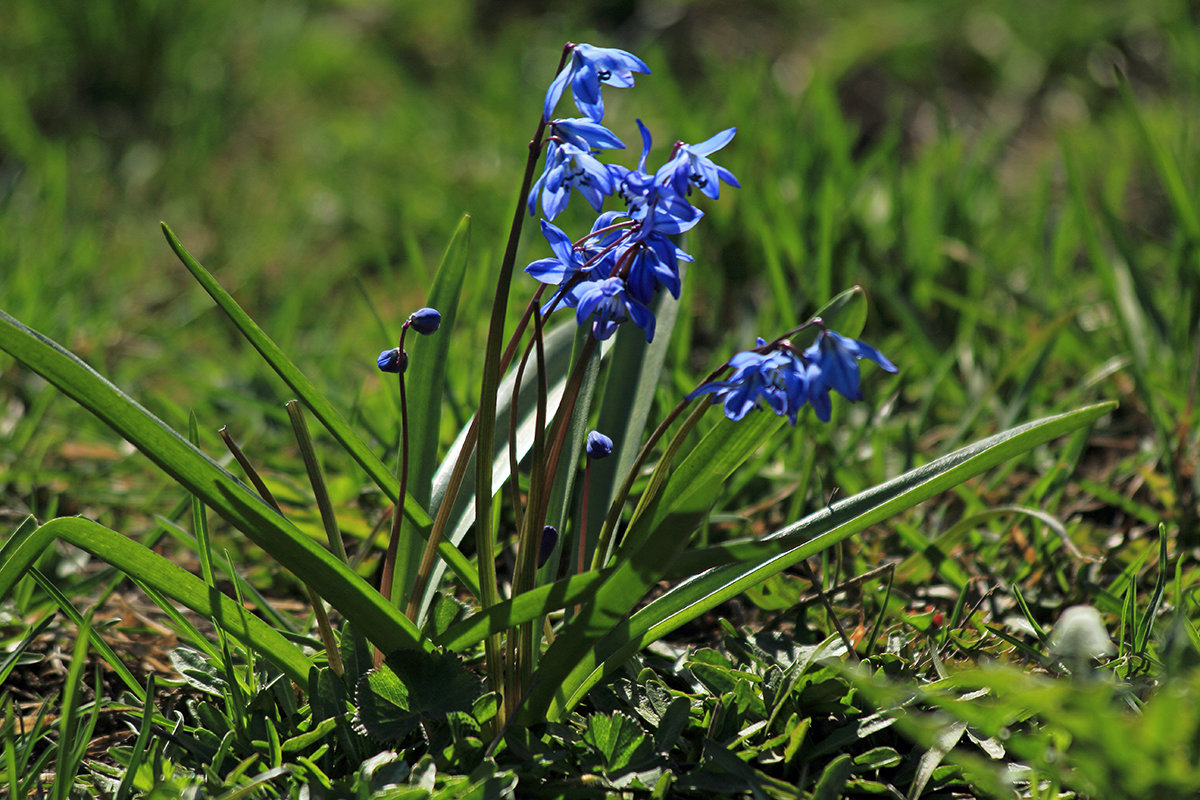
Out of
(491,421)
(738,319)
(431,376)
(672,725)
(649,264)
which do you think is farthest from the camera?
(738,319)

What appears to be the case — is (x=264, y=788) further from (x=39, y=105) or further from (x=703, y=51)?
(x=703, y=51)

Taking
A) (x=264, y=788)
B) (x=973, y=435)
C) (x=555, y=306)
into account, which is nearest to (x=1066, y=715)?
(x=555, y=306)

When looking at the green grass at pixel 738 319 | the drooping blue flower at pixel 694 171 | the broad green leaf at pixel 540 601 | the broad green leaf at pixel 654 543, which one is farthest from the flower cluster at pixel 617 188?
the green grass at pixel 738 319

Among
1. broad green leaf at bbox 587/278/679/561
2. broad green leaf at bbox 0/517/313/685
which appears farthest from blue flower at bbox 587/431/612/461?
Answer: broad green leaf at bbox 0/517/313/685

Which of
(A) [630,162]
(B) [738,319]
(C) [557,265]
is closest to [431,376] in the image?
(C) [557,265]

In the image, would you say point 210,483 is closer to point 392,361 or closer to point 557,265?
point 392,361
